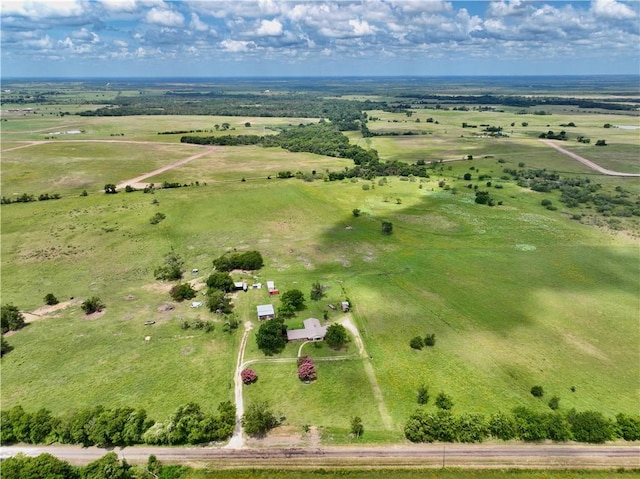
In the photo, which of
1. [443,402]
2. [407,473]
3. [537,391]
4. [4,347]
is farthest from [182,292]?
[537,391]

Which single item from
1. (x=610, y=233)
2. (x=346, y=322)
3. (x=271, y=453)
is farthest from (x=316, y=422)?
(x=610, y=233)

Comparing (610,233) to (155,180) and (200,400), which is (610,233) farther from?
(155,180)

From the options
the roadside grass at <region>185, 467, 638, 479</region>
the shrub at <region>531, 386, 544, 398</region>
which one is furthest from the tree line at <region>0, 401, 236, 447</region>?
the shrub at <region>531, 386, 544, 398</region>

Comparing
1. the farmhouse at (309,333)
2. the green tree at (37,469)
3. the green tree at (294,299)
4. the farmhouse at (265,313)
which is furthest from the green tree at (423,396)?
the green tree at (37,469)

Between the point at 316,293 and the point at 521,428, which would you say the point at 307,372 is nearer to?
the point at 316,293

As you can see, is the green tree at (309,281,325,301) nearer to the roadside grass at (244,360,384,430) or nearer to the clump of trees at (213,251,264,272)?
the clump of trees at (213,251,264,272)

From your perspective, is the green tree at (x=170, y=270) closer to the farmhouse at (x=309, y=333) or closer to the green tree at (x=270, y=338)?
the green tree at (x=270, y=338)
